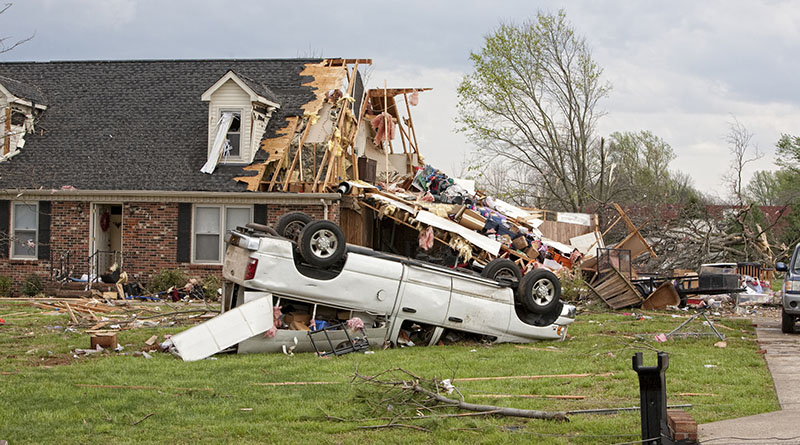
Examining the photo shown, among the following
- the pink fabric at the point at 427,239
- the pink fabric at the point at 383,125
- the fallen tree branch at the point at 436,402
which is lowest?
the fallen tree branch at the point at 436,402

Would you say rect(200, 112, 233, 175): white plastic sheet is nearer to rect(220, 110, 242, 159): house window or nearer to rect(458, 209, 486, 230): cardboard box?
rect(220, 110, 242, 159): house window

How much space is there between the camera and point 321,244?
11.1 meters

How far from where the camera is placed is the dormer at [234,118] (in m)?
21.2

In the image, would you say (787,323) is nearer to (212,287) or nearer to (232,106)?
(212,287)

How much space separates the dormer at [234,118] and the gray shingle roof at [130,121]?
0.33m

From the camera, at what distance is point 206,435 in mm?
6652

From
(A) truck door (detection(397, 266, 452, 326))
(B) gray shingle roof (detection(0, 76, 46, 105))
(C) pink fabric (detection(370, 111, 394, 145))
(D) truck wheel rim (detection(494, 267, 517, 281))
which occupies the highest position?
(B) gray shingle roof (detection(0, 76, 46, 105))

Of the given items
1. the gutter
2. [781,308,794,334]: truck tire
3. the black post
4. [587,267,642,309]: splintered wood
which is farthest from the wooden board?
the black post

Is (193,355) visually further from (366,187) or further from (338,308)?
(366,187)

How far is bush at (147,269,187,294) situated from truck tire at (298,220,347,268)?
9942mm

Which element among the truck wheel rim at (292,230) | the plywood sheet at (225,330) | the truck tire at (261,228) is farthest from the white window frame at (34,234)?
the plywood sheet at (225,330)

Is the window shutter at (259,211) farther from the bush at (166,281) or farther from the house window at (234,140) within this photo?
the bush at (166,281)

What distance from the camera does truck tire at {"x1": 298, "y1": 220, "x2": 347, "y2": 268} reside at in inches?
433

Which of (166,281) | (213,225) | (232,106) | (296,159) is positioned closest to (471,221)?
(296,159)
